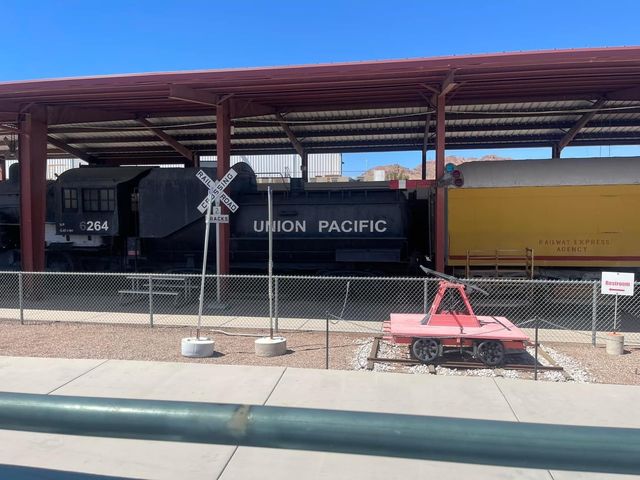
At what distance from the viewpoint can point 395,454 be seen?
1.25 m

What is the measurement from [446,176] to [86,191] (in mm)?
9668

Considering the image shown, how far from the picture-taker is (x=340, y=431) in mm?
1272

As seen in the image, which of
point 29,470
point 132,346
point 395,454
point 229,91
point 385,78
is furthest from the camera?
point 229,91

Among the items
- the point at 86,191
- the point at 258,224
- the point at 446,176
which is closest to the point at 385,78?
the point at 446,176

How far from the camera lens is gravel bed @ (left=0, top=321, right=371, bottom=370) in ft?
25.7

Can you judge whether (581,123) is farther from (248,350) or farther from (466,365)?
→ (248,350)

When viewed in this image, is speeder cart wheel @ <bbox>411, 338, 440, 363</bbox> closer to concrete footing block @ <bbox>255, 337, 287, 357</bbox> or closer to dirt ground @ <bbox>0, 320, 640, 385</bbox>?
dirt ground @ <bbox>0, 320, 640, 385</bbox>

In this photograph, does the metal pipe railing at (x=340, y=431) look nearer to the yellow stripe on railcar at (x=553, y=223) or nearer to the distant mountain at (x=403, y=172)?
the yellow stripe on railcar at (x=553, y=223)

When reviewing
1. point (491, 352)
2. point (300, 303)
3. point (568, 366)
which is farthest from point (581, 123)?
point (491, 352)

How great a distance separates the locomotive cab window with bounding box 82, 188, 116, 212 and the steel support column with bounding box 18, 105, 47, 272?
1.16 m

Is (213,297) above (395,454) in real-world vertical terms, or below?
below

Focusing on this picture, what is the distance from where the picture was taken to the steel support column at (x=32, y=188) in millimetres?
14070

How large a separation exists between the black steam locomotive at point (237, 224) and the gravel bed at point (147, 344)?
3.94 m

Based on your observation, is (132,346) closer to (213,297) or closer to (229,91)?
(213,297)
